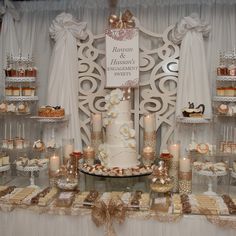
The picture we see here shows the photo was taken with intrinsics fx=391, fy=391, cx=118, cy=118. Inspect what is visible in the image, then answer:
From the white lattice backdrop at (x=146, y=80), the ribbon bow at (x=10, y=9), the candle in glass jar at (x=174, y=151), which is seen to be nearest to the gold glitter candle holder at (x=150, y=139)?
the candle in glass jar at (x=174, y=151)

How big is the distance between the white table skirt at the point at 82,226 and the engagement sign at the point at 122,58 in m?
1.32

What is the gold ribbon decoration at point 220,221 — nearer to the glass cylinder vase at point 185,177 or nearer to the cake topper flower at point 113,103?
the glass cylinder vase at point 185,177

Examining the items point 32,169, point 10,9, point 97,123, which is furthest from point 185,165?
point 10,9

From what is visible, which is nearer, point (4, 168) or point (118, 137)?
point (118, 137)

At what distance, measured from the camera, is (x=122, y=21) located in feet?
11.3

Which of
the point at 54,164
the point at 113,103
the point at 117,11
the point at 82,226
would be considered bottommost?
the point at 82,226

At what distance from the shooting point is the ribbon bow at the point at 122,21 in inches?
134

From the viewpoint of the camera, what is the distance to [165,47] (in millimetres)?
3604

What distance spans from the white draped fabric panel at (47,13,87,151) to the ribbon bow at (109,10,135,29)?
0.36 metres

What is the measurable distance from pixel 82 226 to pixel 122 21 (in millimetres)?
1780

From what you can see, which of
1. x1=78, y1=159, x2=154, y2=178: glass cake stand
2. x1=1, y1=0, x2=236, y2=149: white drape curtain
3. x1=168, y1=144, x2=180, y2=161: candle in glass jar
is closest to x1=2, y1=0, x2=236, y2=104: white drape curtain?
x1=1, y1=0, x2=236, y2=149: white drape curtain

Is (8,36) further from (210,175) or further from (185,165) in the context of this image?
(210,175)

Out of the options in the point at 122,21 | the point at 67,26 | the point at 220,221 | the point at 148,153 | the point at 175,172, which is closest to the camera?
the point at 220,221

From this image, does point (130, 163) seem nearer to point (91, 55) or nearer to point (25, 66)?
point (91, 55)
